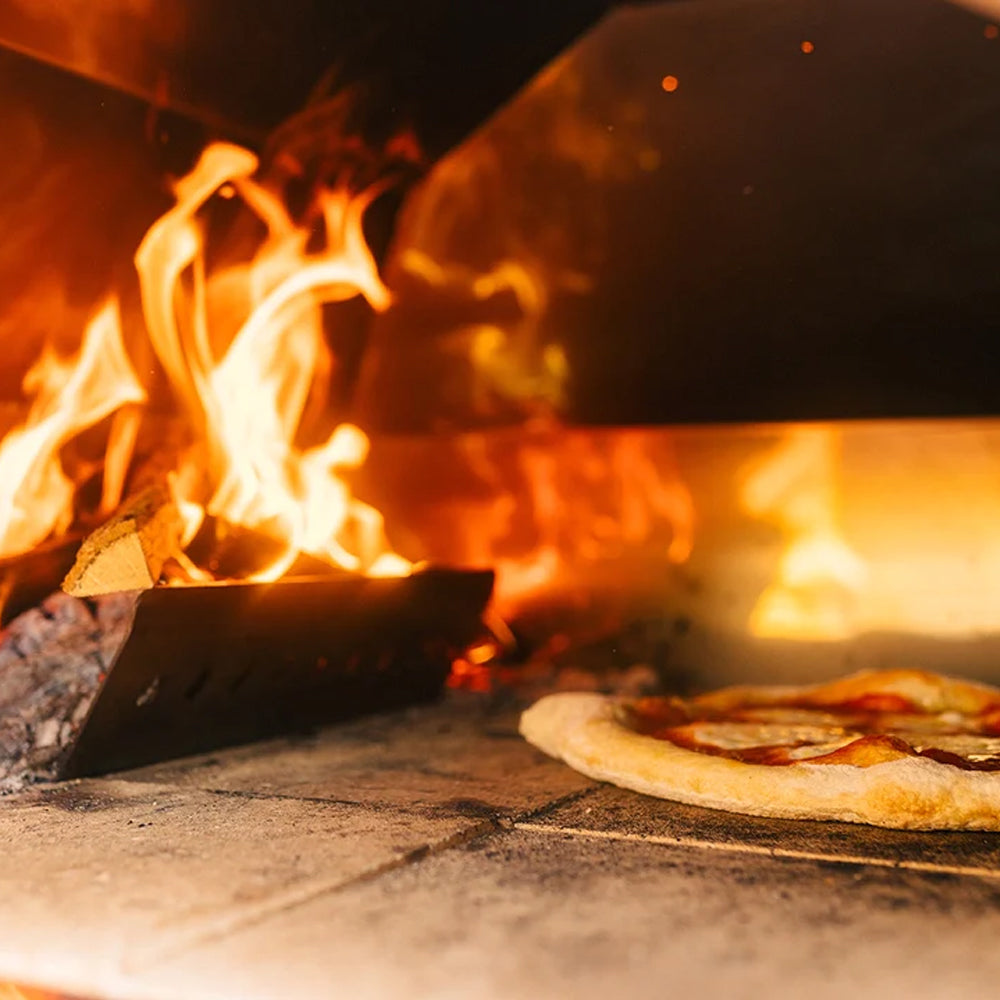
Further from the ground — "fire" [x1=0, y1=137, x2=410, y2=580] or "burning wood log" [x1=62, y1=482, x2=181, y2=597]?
"fire" [x1=0, y1=137, x2=410, y2=580]

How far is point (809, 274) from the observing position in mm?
3996

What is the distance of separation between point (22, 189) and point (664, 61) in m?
2.19

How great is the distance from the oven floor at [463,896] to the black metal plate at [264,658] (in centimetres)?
18


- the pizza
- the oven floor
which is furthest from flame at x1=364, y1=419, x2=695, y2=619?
the oven floor

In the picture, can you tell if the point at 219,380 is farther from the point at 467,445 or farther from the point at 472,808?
the point at 472,808

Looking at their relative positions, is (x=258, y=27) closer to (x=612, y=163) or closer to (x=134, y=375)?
(x=134, y=375)

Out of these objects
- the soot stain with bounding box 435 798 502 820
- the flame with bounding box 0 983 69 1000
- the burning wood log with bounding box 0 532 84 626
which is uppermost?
the burning wood log with bounding box 0 532 84 626

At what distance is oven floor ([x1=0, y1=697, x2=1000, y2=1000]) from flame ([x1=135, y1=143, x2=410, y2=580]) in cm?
95

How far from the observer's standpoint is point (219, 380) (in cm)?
360

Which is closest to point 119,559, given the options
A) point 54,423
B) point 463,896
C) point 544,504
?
point 54,423

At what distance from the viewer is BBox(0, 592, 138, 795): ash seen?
2.67 meters

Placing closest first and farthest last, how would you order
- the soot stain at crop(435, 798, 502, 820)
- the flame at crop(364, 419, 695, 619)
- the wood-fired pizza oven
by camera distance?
the wood-fired pizza oven → the soot stain at crop(435, 798, 502, 820) → the flame at crop(364, 419, 695, 619)

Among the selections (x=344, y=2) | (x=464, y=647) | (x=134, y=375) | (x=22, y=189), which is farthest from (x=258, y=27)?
(x=464, y=647)

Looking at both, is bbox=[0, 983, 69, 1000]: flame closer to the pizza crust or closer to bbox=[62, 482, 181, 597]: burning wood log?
bbox=[62, 482, 181, 597]: burning wood log
